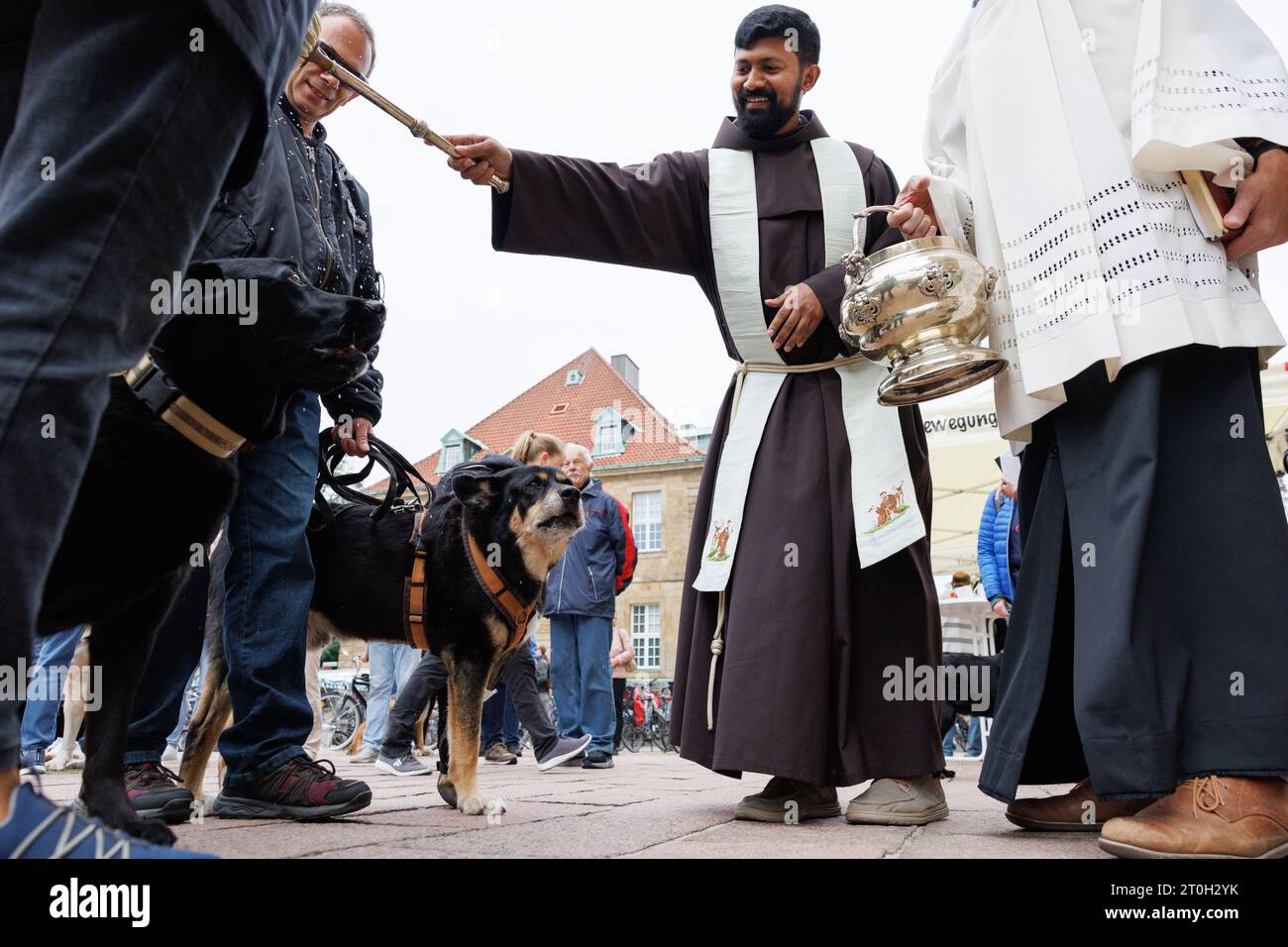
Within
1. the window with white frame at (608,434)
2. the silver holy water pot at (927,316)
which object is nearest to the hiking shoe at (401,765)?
the silver holy water pot at (927,316)

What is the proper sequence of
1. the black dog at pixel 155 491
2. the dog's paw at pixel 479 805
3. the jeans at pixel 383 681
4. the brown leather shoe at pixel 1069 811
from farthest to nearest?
the jeans at pixel 383 681, the dog's paw at pixel 479 805, the brown leather shoe at pixel 1069 811, the black dog at pixel 155 491

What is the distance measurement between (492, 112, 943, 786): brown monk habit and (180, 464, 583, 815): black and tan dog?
29.3 inches

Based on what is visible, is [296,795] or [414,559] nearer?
[296,795]

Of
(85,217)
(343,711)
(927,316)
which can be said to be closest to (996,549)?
(927,316)

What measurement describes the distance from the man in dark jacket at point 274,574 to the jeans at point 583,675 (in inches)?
175

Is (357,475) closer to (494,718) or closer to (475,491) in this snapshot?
(475,491)

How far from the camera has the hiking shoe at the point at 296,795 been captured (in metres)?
2.74

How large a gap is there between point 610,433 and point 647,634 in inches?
280

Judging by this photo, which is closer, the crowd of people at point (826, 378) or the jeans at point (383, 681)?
the crowd of people at point (826, 378)

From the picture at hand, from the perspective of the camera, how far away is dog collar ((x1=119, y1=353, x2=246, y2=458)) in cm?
194

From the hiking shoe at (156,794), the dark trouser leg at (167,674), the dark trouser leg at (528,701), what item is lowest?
the dark trouser leg at (528,701)

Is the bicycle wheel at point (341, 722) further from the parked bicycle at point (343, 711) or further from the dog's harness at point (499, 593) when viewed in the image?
the dog's harness at point (499, 593)

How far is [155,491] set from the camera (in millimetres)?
1920

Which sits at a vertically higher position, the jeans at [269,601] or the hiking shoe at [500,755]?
the jeans at [269,601]
